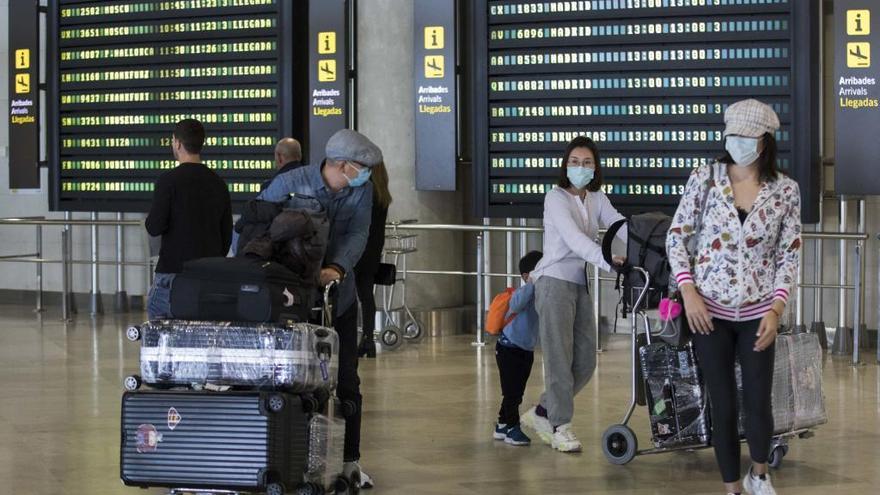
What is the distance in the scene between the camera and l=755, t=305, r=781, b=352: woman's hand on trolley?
5.56 m

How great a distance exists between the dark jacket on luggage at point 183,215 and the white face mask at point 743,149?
3.18m

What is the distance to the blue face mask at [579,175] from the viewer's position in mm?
7590

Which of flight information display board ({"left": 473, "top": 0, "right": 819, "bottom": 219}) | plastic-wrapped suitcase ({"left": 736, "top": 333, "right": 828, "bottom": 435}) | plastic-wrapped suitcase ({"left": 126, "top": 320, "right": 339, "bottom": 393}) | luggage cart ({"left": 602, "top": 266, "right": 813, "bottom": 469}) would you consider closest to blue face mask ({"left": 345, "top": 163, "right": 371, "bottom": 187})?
plastic-wrapped suitcase ({"left": 126, "top": 320, "right": 339, "bottom": 393})

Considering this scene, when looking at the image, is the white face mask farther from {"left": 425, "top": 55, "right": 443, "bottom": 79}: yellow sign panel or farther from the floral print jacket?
{"left": 425, "top": 55, "right": 443, "bottom": 79}: yellow sign panel

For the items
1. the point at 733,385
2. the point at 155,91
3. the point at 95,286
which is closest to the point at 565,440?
Answer: the point at 733,385

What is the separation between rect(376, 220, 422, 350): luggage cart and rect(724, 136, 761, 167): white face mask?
654 cm

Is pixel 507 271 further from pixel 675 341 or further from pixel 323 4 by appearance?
pixel 675 341

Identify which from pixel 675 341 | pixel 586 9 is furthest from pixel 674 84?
pixel 675 341

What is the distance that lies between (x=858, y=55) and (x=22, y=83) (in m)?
8.60

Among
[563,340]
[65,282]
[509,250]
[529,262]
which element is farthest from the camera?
[65,282]

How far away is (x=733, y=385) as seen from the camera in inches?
226

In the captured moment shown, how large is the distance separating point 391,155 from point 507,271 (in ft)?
5.26

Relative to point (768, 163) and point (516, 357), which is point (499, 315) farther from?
point (768, 163)

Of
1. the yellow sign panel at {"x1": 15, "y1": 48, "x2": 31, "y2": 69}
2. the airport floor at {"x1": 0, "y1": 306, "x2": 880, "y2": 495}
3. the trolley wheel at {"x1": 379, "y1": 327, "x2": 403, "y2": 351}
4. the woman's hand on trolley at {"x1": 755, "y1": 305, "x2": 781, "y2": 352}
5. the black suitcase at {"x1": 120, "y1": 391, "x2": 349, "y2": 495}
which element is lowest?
the airport floor at {"x1": 0, "y1": 306, "x2": 880, "y2": 495}
